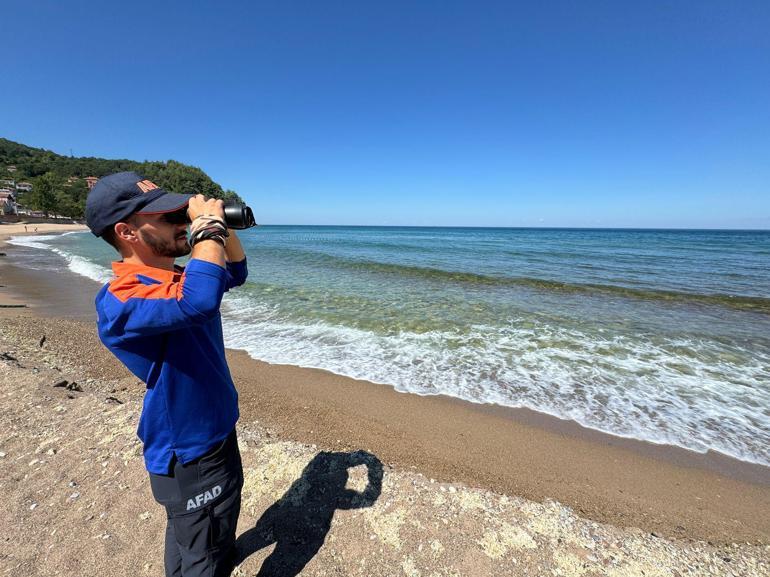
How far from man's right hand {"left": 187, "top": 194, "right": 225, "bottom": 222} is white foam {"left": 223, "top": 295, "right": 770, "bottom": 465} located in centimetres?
442

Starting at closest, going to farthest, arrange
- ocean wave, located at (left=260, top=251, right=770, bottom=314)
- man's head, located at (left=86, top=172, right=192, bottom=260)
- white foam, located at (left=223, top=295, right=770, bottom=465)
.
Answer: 1. man's head, located at (left=86, top=172, right=192, bottom=260)
2. white foam, located at (left=223, top=295, right=770, bottom=465)
3. ocean wave, located at (left=260, top=251, right=770, bottom=314)

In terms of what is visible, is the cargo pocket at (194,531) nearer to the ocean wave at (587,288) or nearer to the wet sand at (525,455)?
the wet sand at (525,455)

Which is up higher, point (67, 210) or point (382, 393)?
point (67, 210)

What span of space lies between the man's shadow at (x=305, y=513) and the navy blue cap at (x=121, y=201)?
2240 mm

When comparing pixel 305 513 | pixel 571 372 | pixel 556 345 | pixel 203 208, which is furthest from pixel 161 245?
pixel 556 345

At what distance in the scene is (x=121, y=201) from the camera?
1.41m

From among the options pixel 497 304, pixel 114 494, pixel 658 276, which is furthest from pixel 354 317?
pixel 658 276

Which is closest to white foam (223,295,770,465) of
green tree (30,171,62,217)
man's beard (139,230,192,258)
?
man's beard (139,230,192,258)

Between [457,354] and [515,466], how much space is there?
3122 millimetres

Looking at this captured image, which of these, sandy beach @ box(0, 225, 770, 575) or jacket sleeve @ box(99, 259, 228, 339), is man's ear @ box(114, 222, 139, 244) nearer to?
jacket sleeve @ box(99, 259, 228, 339)

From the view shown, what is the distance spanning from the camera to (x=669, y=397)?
5.27m

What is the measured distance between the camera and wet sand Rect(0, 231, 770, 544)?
10.3 ft

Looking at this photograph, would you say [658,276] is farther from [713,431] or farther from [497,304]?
[713,431]

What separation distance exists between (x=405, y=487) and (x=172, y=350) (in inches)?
88.6
